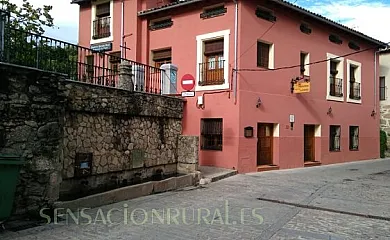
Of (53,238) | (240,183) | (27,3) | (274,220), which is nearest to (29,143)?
(53,238)

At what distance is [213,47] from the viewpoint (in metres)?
14.6

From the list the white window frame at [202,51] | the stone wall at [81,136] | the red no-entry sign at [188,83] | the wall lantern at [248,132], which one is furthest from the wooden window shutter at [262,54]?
the stone wall at [81,136]

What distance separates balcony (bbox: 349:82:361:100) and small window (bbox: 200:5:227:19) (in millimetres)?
9291

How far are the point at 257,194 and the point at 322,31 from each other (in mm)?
11003

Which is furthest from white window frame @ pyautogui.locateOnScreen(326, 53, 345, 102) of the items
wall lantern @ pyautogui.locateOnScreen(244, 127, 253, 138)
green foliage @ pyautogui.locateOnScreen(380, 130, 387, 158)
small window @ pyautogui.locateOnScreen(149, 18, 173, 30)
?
small window @ pyautogui.locateOnScreen(149, 18, 173, 30)

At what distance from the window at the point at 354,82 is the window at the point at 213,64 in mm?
8693

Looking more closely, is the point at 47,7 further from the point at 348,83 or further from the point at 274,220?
the point at 274,220

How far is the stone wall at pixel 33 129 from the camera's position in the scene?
6.37 meters

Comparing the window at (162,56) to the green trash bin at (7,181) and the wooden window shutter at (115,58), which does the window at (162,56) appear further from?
the green trash bin at (7,181)

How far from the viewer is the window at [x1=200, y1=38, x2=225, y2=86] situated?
1423 centimetres

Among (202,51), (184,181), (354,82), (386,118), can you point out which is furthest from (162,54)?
(386,118)

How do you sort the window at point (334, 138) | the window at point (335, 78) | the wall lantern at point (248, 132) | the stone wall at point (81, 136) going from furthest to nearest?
the window at point (334, 138) → the window at point (335, 78) → the wall lantern at point (248, 132) → the stone wall at point (81, 136)

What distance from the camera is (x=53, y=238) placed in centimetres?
567

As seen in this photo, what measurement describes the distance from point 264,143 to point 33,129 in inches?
393
